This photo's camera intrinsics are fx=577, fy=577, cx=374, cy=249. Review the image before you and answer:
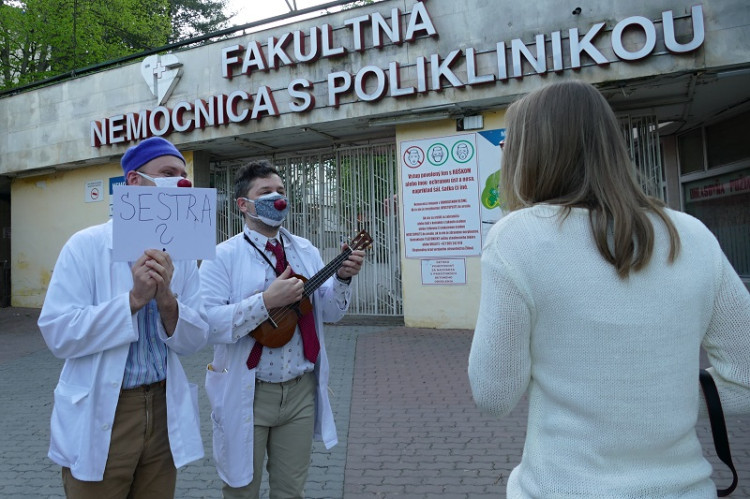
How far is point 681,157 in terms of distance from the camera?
11.6 metres

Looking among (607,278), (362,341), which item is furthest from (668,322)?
(362,341)

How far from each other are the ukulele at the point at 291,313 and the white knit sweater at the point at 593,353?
1.63 meters

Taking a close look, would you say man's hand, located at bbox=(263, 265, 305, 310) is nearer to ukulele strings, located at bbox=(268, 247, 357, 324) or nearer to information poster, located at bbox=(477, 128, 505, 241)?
ukulele strings, located at bbox=(268, 247, 357, 324)

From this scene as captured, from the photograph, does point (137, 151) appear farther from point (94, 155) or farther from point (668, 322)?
point (94, 155)

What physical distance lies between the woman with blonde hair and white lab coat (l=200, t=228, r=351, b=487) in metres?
1.62

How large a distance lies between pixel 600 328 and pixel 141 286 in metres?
1.61

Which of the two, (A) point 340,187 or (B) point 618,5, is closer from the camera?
(B) point 618,5

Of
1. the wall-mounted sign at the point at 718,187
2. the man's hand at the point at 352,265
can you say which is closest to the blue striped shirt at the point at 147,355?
the man's hand at the point at 352,265

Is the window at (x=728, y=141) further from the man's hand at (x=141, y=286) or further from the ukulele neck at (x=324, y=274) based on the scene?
the man's hand at (x=141, y=286)

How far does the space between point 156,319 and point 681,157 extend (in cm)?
1181

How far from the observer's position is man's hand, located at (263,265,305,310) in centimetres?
274

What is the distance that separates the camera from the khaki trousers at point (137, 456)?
2240 millimetres

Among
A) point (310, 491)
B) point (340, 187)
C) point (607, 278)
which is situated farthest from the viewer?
point (340, 187)

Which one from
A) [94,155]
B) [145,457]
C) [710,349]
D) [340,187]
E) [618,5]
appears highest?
[618,5]
